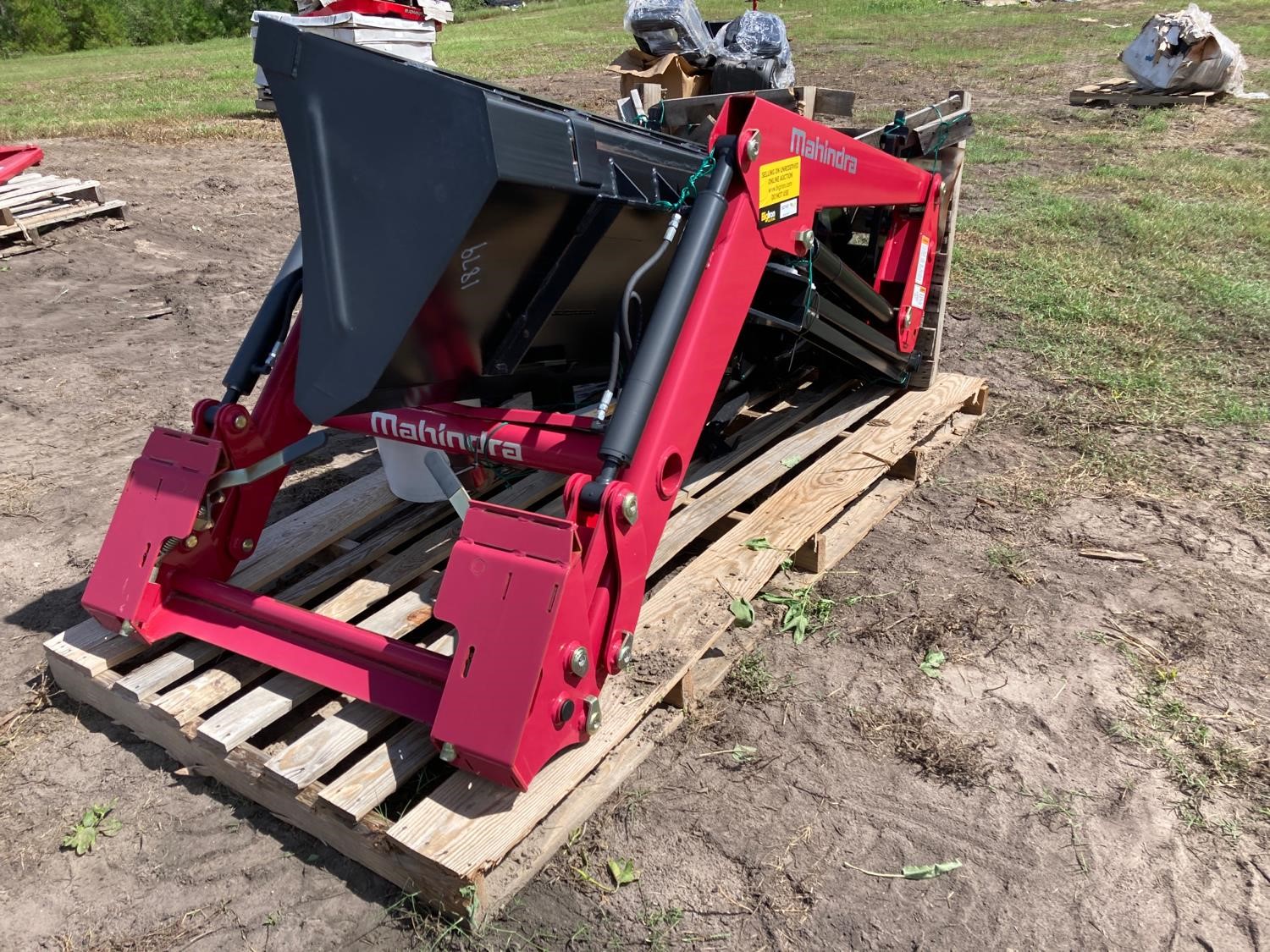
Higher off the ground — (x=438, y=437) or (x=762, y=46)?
(x=762, y=46)

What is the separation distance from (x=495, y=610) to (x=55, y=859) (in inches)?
53.9

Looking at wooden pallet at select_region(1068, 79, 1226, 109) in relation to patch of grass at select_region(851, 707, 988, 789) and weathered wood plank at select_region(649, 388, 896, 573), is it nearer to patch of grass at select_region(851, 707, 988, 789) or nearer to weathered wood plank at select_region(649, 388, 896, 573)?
weathered wood plank at select_region(649, 388, 896, 573)

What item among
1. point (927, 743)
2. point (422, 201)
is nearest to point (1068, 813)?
point (927, 743)

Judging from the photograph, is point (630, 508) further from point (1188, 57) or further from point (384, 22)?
point (1188, 57)

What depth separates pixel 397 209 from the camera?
220cm

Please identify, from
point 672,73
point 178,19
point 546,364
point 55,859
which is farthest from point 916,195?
point 178,19

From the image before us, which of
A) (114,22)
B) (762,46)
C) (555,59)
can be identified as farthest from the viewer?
(114,22)

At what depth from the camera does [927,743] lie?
106 inches

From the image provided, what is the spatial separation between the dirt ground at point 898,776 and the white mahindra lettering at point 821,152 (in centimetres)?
142

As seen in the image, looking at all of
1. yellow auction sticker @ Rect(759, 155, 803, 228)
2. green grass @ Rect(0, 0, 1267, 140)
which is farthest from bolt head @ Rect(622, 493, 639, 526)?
green grass @ Rect(0, 0, 1267, 140)

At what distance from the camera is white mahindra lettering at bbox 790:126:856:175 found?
9.21ft

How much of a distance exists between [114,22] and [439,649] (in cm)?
3926

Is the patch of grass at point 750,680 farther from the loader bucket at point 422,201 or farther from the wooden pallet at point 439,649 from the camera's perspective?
the loader bucket at point 422,201

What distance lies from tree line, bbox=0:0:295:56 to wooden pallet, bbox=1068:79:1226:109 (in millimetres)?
28050
